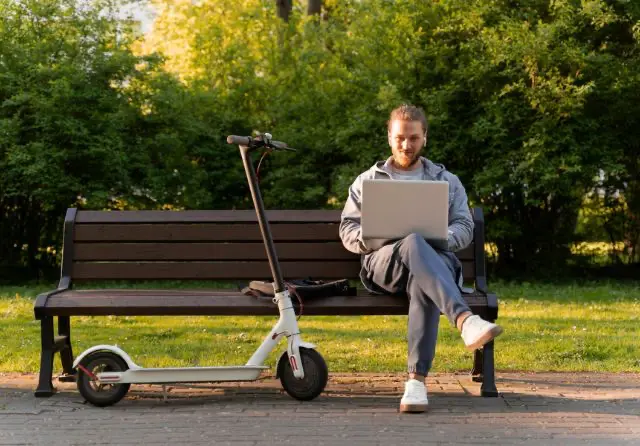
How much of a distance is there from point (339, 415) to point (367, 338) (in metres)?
2.93

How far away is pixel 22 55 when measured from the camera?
1354 centimetres

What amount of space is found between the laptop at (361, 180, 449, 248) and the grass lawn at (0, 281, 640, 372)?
4.35 feet

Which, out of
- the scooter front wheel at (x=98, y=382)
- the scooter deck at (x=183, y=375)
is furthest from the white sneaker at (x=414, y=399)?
the scooter front wheel at (x=98, y=382)

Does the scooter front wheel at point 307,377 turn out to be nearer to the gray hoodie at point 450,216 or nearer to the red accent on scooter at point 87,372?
the gray hoodie at point 450,216

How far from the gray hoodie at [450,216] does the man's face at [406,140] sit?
11cm

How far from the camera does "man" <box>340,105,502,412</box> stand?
491 cm

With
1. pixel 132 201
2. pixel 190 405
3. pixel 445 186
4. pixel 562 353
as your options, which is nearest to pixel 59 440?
pixel 190 405

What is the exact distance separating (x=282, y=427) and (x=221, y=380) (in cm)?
68

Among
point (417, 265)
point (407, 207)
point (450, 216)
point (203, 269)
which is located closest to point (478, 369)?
point (450, 216)

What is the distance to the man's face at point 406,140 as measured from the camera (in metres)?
5.51

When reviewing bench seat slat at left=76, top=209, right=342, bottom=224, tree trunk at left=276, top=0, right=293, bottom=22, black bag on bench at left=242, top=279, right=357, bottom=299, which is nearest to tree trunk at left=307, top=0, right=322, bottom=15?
tree trunk at left=276, top=0, right=293, bottom=22

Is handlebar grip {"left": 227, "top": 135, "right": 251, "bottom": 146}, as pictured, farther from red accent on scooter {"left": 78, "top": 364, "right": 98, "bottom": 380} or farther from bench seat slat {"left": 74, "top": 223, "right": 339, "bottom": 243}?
red accent on scooter {"left": 78, "top": 364, "right": 98, "bottom": 380}

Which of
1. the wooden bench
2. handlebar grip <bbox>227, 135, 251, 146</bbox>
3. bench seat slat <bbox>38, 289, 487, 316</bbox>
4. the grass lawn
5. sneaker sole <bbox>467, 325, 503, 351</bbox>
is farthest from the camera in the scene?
the grass lawn

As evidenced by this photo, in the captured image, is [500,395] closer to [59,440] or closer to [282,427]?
[282,427]
